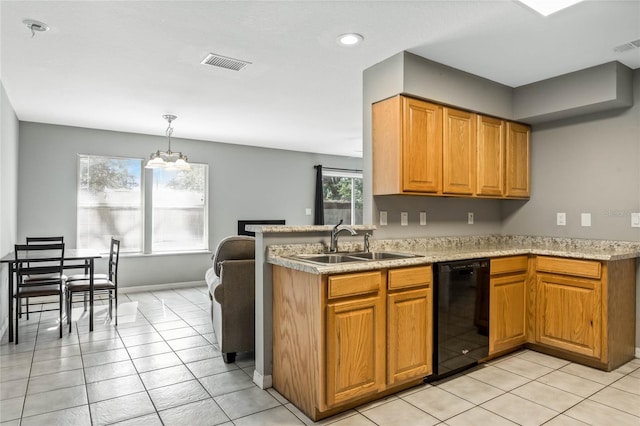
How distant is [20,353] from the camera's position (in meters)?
3.37

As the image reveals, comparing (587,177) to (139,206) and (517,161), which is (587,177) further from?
(139,206)

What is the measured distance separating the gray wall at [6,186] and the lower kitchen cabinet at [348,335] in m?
3.17

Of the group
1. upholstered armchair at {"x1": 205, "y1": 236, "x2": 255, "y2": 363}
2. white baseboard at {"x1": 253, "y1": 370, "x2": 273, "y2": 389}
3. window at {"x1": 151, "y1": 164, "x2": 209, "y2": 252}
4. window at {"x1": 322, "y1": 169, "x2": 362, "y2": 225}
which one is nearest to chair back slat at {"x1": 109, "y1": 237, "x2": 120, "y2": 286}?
window at {"x1": 151, "y1": 164, "x2": 209, "y2": 252}

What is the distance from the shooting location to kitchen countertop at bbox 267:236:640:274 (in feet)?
7.99

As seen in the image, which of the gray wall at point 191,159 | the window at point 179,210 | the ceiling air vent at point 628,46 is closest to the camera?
the ceiling air vent at point 628,46

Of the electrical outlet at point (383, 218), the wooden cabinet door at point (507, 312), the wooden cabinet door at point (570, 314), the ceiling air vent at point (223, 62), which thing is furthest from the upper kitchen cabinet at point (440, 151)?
the ceiling air vent at point (223, 62)

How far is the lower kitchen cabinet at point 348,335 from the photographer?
225 centimetres

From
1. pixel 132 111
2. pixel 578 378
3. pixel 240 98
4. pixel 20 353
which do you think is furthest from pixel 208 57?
pixel 578 378

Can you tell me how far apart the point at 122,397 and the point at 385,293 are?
1.88 m

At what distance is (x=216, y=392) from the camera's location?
2645 mm

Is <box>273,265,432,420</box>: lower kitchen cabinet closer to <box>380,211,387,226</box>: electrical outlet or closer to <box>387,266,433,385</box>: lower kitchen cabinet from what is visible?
<box>387,266,433,385</box>: lower kitchen cabinet

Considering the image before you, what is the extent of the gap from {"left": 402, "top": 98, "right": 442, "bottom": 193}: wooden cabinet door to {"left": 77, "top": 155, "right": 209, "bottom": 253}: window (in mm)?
4316

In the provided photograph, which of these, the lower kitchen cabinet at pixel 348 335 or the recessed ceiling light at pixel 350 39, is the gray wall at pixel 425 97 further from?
the lower kitchen cabinet at pixel 348 335

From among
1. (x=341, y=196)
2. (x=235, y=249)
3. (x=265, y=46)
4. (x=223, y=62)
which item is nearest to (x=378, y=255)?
(x=235, y=249)
